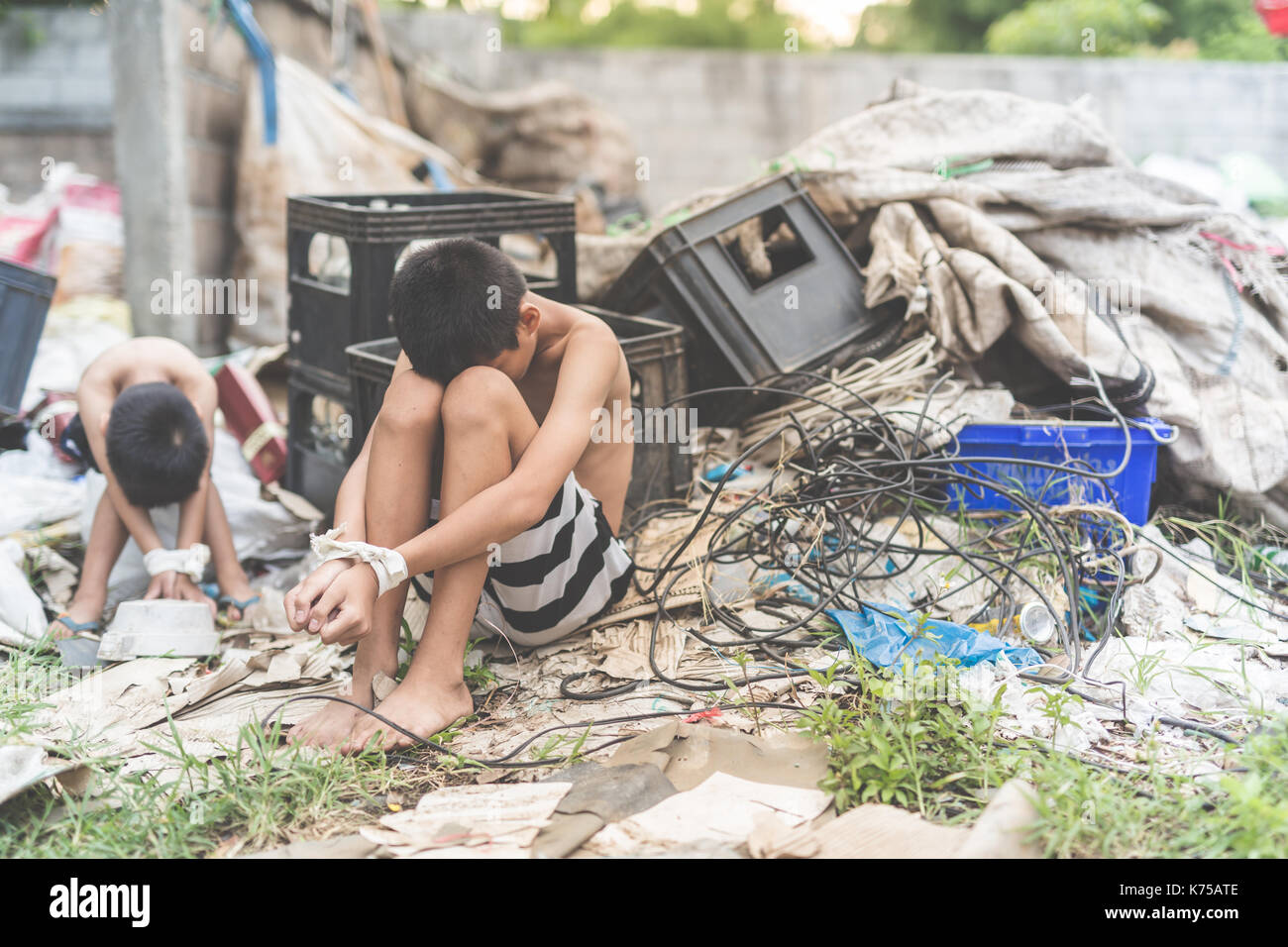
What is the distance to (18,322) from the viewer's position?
322 cm

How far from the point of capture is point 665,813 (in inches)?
70.7

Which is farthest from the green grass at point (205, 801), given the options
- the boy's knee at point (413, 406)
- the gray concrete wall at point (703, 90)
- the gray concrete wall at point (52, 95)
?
the gray concrete wall at point (52, 95)

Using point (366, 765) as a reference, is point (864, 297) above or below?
above

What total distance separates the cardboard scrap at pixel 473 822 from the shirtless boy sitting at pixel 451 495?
0.25m

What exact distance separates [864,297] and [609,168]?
4952mm

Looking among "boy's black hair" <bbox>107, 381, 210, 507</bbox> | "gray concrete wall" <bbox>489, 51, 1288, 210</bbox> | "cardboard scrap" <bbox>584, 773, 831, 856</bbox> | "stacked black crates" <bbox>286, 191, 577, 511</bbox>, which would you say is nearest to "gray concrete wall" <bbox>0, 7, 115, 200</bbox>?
"gray concrete wall" <bbox>489, 51, 1288, 210</bbox>

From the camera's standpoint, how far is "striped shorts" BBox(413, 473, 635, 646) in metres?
2.25

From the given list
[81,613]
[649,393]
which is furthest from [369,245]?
[81,613]

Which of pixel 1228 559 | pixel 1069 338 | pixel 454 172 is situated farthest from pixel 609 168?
pixel 1228 559

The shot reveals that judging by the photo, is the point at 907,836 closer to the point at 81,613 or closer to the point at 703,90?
the point at 81,613

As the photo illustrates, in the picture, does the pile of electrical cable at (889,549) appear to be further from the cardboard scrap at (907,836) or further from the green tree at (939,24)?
the green tree at (939,24)
